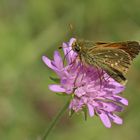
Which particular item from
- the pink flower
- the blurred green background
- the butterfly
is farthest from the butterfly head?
the blurred green background

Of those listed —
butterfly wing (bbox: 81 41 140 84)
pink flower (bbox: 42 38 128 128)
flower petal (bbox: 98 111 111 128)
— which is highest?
butterfly wing (bbox: 81 41 140 84)

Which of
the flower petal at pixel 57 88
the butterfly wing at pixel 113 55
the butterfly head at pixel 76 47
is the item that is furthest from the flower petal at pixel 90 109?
the butterfly head at pixel 76 47

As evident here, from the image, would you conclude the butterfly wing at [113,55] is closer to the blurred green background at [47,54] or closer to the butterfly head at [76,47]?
the butterfly head at [76,47]

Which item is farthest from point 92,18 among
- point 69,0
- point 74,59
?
point 74,59

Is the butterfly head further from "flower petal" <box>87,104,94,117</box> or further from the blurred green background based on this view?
the blurred green background

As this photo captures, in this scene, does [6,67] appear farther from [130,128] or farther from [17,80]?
[130,128]
